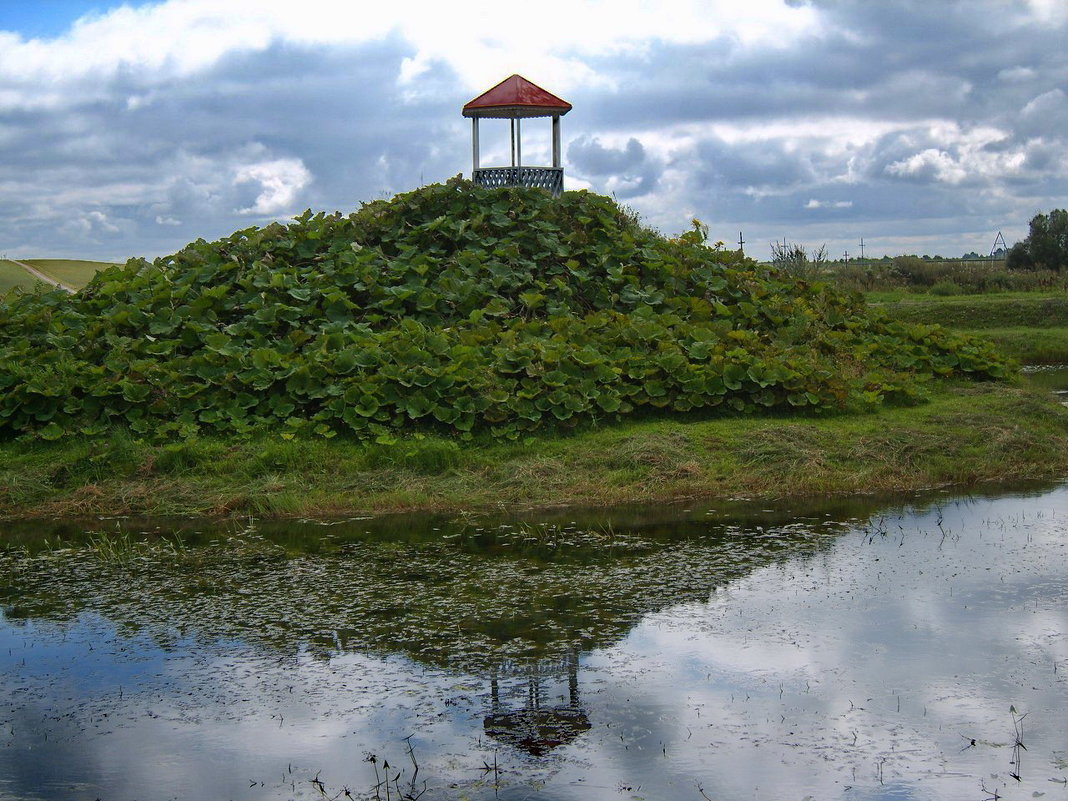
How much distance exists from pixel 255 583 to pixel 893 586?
155 inches

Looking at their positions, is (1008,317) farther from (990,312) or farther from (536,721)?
(536,721)

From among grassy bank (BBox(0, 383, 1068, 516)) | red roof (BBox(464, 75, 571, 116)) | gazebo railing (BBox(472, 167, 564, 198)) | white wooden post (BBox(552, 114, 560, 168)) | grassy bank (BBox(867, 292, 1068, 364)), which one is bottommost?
grassy bank (BBox(0, 383, 1068, 516))

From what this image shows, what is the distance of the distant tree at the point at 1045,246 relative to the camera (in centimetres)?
3353

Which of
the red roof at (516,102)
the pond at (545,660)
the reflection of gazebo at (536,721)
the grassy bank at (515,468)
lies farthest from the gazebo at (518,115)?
the reflection of gazebo at (536,721)

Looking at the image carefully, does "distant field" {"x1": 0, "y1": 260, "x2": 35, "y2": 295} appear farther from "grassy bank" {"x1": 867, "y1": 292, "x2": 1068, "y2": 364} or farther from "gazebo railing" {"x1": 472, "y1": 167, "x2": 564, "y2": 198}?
"grassy bank" {"x1": 867, "y1": 292, "x2": 1068, "y2": 364}

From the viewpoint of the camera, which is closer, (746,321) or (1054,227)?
(746,321)

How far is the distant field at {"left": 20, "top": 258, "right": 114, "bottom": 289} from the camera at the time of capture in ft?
67.9

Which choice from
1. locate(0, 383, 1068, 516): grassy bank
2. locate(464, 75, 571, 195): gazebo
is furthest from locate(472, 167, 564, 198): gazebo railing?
locate(0, 383, 1068, 516): grassy bank

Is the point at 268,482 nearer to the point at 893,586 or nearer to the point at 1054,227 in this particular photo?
the point at 893,586

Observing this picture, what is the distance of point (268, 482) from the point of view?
919 cm

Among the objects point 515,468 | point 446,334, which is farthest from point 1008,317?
point 515,468

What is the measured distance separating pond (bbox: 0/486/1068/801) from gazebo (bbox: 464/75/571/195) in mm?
7113

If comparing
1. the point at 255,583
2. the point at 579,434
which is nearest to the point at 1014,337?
the point at 579,434

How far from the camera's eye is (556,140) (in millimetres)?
13992
